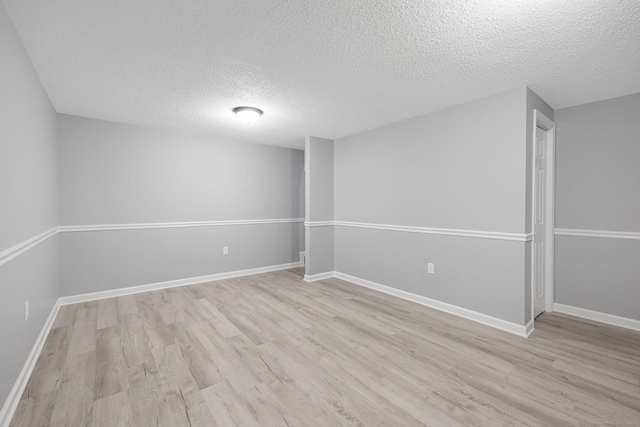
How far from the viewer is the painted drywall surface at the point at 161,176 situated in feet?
11.3

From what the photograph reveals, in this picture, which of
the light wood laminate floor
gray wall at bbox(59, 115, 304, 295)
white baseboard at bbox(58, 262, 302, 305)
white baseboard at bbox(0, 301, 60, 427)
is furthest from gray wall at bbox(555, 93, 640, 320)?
white baseboard at bbox(0, 301, 60, 427)

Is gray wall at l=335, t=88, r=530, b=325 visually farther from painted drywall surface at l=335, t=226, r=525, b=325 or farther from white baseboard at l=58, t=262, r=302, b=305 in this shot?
white baseboard at l=58, t=262, r=302, b=305

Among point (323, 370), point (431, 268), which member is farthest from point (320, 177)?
point (323, 370)

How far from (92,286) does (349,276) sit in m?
3.55

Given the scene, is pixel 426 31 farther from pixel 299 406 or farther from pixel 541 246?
pixel 541 246

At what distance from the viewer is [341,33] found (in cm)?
176

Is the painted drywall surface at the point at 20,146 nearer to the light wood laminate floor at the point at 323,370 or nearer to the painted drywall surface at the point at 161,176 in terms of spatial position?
the painted drywall surface at the point at 161,176

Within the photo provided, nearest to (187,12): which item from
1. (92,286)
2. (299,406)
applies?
(299,406)

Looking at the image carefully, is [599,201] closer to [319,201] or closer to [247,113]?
[319,201]

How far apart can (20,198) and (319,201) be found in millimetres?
3404

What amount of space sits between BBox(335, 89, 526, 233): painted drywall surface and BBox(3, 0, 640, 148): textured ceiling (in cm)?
26

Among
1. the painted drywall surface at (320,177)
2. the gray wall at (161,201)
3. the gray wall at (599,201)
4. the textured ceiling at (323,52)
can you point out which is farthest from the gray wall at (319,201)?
the gray wall at (599,201)

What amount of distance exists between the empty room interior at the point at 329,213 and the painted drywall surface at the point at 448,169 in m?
0.02

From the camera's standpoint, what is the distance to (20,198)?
1851 mm
